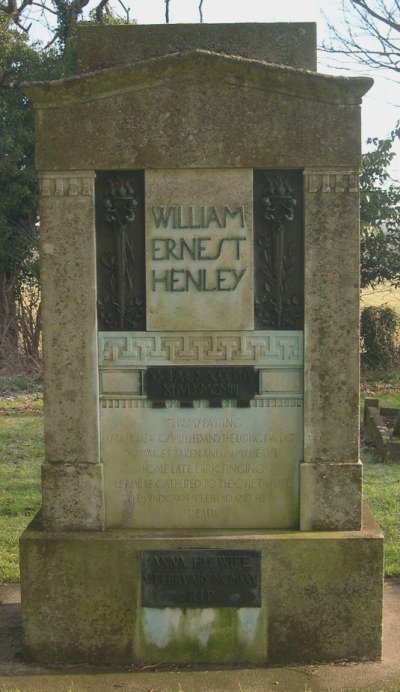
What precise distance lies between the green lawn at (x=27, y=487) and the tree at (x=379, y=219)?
7.14 meters

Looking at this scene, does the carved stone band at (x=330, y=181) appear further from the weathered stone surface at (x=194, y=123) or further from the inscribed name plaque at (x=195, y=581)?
the inscribed name plaque at (x=195, y=581)

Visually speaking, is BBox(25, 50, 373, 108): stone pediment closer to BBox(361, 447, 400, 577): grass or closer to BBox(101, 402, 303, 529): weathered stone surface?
BBox(101, 402, 303, 529): weathered stone surface

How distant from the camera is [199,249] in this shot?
13.7 feet

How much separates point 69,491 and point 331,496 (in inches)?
54.4

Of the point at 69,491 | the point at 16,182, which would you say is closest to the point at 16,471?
the point at 69,491

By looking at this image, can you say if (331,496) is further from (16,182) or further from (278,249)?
(16,182)

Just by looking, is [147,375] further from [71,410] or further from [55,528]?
[55,528]

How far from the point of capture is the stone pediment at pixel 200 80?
13.1 feet

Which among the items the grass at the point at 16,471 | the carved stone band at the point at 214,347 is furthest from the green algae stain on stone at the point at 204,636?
the grass at the point at 16,471

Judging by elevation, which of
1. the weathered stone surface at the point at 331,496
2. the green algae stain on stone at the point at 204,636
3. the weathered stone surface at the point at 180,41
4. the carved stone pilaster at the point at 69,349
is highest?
the weathered stone surface at the point at 180,41

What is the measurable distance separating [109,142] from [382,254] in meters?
13.1

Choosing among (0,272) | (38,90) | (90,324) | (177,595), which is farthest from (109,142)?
(0,272)

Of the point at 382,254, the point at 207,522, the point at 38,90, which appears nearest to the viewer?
the point at 38,90

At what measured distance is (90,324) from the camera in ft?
13.7
